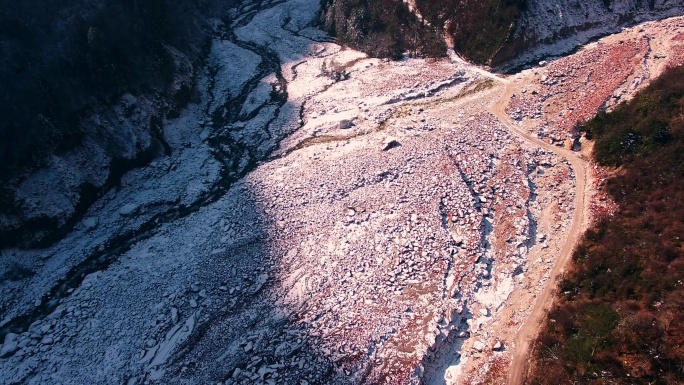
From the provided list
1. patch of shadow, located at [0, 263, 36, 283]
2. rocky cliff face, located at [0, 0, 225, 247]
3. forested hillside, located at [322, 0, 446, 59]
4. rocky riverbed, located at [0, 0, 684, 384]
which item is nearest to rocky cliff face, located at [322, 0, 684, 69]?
forested hillside, located at [322, 0, 446, 59]

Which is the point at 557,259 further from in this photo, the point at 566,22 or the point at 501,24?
the point at 566,22

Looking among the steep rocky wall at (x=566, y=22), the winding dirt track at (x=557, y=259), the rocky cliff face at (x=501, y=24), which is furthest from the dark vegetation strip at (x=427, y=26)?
the winding dirt track at (x=557, y=259)

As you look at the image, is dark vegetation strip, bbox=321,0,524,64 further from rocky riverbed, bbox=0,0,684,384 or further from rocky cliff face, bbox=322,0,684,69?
rocky riverbed, bbox=0,0,684,384

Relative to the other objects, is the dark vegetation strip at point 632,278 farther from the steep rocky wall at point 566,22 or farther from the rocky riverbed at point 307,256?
the steep rocky wall at point 566,22

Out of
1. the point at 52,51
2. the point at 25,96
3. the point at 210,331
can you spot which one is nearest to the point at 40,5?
the point at 52,51

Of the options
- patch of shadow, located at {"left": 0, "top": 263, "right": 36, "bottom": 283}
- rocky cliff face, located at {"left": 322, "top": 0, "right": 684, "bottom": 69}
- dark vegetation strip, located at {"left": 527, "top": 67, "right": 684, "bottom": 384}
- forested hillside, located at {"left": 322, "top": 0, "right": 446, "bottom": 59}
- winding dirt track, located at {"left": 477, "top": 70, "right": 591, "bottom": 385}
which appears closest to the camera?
dark vegetation strip, located at {"left": 527, "top": 67, "right": 684, "bottom": 384}

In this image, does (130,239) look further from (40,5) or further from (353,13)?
(353,13)
